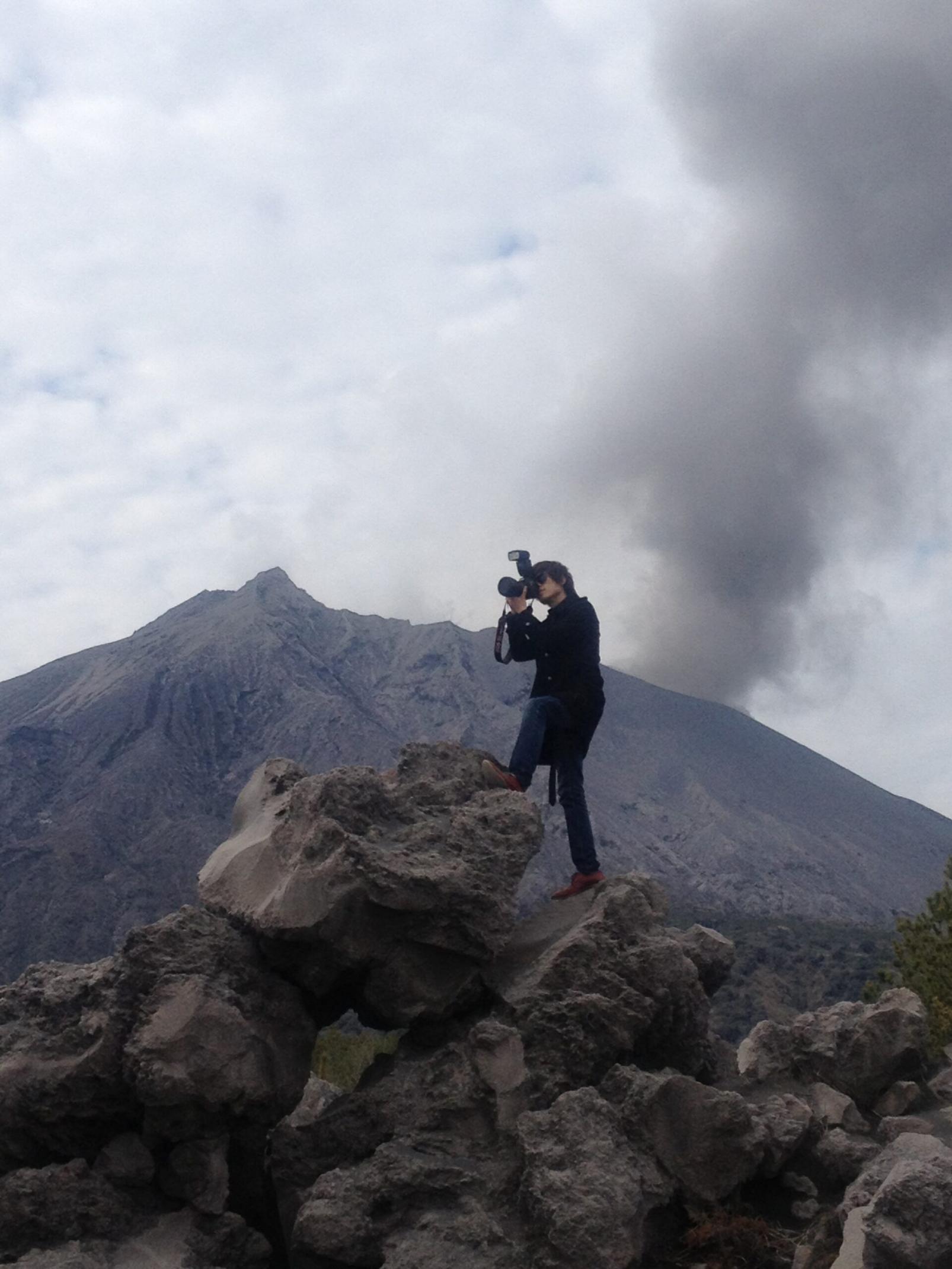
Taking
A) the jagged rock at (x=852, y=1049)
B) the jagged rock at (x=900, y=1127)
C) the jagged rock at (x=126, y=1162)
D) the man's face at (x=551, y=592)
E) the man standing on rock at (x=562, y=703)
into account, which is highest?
the man's face at (x=551, y=592)

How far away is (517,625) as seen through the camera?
380 inches

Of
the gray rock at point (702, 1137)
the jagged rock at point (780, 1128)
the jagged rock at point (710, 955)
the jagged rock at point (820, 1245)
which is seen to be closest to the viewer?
the jagged rock at point (820, 1245)

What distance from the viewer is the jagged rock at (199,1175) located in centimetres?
705

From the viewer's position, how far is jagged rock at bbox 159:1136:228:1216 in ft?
23.1

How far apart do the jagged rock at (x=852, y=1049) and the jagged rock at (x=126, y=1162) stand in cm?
538

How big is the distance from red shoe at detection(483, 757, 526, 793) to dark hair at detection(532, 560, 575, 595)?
181 centimetres

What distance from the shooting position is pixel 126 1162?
7172 millimetres

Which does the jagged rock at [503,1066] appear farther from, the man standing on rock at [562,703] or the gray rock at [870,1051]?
the gray rock at [870,1051]

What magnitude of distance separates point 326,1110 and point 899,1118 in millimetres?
4596

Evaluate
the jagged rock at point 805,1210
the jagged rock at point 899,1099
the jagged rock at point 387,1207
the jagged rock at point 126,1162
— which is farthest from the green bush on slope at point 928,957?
the jagged rock at point 126,1162

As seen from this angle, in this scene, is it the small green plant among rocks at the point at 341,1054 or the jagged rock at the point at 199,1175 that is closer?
the jagged rock at the point at 199,1175

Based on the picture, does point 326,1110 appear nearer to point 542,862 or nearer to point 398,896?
point 398,896

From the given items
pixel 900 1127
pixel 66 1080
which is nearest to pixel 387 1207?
pixel 66 1080

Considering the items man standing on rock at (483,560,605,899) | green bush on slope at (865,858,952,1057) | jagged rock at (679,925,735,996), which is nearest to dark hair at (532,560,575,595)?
man standing on rock at (483,560,605,899)
